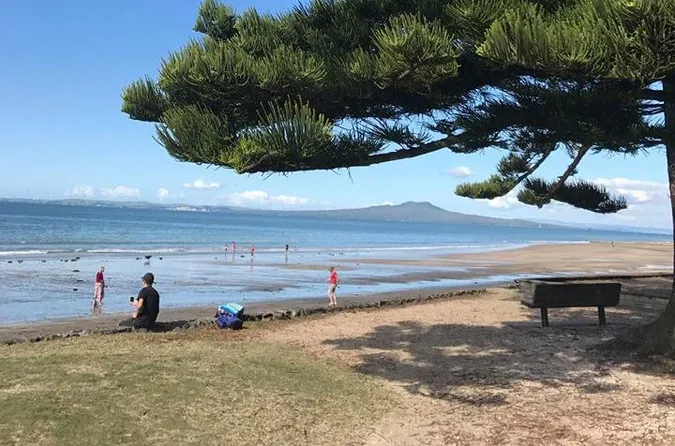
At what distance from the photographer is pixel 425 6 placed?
4.98m

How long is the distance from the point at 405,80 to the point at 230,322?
6.58 metres

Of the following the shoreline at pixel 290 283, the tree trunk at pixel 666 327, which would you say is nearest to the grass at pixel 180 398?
the tree trunk at pixel 666 327

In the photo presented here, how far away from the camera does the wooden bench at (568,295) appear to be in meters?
9.32

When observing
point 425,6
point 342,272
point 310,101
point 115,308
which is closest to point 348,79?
point 310,101

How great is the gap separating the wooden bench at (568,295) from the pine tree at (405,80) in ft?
10.4

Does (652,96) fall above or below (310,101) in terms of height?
above

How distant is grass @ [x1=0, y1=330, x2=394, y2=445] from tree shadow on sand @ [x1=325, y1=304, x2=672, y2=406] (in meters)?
0.69

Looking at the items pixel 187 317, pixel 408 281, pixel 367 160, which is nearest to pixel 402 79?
pixel 367 160

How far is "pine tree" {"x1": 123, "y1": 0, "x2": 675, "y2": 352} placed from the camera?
3.90 metres

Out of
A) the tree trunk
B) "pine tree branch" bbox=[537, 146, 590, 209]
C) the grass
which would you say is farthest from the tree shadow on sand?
"pine tree branch" bbox=[537, 146, 590, 209]

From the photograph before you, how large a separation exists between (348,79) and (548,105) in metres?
1.96

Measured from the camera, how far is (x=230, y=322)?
32.6 feet

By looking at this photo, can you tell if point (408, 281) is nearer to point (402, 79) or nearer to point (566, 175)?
point (566, 175)

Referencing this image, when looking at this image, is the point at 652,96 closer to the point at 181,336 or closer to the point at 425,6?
the point at 425,6
